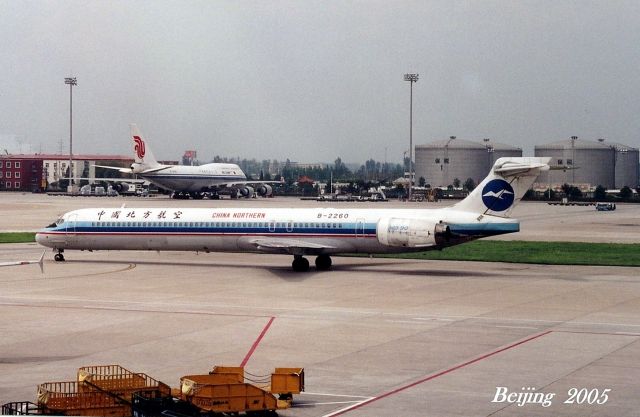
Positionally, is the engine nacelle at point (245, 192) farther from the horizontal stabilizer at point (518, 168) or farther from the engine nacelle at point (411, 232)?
the horizontal stabilizer at point (518, 168)

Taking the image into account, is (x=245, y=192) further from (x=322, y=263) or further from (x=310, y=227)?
(x=310, y=227)

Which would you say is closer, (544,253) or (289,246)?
(289,246)

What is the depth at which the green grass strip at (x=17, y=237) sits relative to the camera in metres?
76.8

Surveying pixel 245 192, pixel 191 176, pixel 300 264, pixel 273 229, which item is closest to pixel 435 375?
pixel 300 264

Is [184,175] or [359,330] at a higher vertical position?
[184,175]

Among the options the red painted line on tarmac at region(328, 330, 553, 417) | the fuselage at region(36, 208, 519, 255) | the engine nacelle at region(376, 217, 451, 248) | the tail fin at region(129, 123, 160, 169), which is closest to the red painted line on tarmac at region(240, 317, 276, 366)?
the red painted line on tarmac at region(328, 330, 553, 417)

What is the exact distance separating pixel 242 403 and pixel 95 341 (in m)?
11.8

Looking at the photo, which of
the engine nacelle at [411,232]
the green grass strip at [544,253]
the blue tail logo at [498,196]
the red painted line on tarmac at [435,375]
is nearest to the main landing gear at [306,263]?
the engine nacelle at [411,232]

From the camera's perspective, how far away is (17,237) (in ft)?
262

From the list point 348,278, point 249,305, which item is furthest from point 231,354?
point 348,278

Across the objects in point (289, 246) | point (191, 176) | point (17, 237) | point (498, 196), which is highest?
point (191, 176)

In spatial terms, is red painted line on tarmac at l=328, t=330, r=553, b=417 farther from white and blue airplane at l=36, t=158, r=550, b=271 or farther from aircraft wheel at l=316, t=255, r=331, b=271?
aircraft wheel at l=316, t=255, r=331, b=271

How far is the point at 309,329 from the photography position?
34.6 meters

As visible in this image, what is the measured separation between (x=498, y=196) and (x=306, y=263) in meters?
11.6
